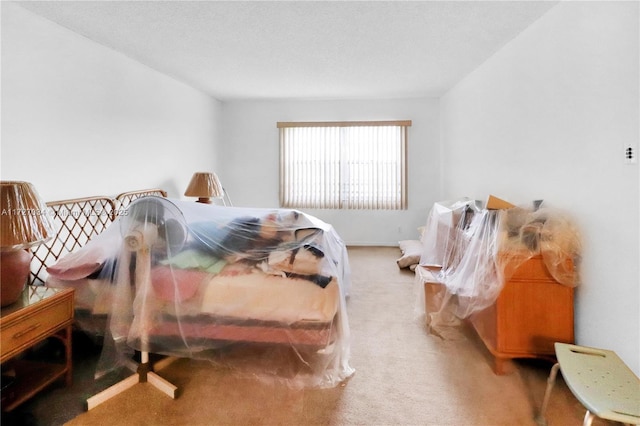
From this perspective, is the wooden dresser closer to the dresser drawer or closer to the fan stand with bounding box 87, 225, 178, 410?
the fan stand with bounding box 87, 225, 178, 410

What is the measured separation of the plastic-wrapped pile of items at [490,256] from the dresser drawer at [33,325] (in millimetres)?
2413

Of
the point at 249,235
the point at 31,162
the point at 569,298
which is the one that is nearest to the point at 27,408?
the point at 249,235

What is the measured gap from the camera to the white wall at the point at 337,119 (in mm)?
5164

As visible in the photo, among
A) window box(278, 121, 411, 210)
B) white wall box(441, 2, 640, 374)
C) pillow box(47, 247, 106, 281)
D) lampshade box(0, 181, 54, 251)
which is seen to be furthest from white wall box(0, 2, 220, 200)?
white wall box(441, 2, 640, 374)

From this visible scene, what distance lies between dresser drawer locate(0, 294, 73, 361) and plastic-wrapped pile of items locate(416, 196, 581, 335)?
2.41m

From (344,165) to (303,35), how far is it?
281 cm

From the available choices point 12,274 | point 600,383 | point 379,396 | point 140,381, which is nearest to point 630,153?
point 600,383

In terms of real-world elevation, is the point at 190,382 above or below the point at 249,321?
below

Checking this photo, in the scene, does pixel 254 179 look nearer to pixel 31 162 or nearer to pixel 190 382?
pixel 31 162

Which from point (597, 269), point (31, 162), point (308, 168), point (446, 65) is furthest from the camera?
point (308, 168)

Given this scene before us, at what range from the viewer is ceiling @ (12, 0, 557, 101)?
2232 mm

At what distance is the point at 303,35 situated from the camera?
266 cm

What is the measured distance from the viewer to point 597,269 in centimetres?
188

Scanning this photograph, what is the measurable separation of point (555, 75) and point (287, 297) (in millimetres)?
2341
